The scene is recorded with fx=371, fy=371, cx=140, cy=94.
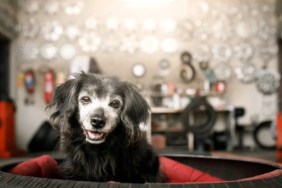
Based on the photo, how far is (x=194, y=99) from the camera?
19.9 ft

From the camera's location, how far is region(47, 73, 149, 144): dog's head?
122 cm

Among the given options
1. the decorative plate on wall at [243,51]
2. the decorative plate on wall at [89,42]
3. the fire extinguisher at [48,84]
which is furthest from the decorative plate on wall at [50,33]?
the decorative plate on wall at [243,51]

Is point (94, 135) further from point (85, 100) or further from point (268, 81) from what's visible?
point (268, 81)

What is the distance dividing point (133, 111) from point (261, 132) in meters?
6.39

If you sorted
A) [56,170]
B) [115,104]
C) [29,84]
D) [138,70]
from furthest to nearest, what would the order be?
[138,70] < [29,84] < [56,170] < [115,104]

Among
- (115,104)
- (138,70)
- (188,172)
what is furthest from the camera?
(138,70)

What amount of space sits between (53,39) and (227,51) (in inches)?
134

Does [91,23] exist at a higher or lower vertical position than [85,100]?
higher

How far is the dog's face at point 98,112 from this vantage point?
1179mm

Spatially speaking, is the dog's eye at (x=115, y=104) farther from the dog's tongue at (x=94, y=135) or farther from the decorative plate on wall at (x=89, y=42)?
the decorative plate on wall at (x=89, y=42)

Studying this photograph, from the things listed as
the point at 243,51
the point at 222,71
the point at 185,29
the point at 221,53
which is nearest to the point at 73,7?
the point at 185,29

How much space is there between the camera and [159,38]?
7.25 meters

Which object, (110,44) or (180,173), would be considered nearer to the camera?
(180,173)

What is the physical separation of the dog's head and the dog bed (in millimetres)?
178
